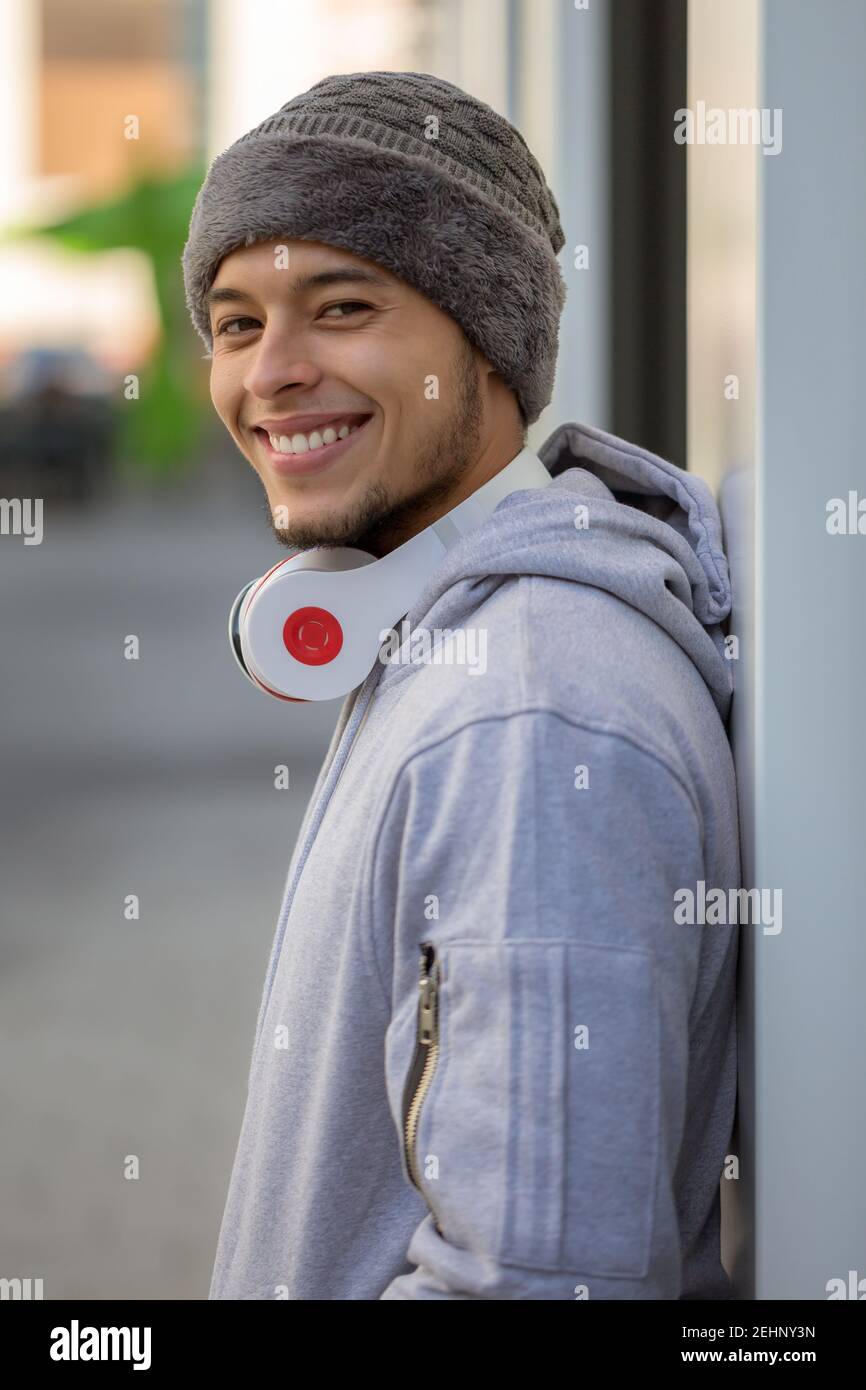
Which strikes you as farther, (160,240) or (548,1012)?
(160,240)

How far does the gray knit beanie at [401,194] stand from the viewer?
1.64m

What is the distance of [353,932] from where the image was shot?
4.70 feet

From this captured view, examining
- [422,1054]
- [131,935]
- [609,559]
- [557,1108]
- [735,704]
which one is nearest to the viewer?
[557,1108]

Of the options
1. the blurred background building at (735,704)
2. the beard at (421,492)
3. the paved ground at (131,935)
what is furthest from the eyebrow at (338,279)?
the paved ground at (131,935)

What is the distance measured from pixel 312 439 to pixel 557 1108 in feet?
2.71

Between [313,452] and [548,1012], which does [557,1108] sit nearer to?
[548,1012]

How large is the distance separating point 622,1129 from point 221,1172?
3.28 m

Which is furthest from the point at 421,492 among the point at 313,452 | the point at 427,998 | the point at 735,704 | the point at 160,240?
the point at 160,240

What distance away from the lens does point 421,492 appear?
1.72 m

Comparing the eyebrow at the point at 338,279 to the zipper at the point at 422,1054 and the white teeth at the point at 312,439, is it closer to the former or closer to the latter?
the white teeth at the point at 312,439

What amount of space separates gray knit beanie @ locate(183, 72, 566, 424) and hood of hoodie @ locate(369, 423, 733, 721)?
0.83 feet

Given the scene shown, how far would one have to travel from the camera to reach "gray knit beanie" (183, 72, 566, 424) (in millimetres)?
1645
